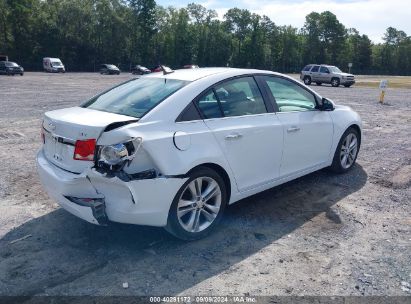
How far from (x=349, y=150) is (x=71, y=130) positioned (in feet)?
14.1

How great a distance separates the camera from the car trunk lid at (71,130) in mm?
3564

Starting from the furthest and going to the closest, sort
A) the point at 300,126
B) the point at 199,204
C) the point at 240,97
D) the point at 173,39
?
the point at 173,39 → the point at 300,126 → the point at 240,97 → the point at 199,204

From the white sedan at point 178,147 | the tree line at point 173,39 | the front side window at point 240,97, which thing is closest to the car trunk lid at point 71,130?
the white sedan at point 178,147

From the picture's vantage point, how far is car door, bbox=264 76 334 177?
4.82 meters

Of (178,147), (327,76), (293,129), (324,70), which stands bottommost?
(178,147)

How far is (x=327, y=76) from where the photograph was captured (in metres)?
34.8

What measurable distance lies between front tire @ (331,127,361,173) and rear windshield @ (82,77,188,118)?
2859 mm

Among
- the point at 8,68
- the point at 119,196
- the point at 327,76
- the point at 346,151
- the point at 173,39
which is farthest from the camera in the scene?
the point at 173,39

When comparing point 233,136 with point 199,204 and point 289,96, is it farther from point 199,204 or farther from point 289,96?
point 289,96

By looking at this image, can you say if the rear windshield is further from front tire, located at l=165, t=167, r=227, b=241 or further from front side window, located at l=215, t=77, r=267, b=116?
front tire, located at l=165, t=167, r=227, b=241

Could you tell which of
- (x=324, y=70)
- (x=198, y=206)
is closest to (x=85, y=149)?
(x=198, y=206)

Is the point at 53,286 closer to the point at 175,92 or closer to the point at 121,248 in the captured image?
the point at 121,248

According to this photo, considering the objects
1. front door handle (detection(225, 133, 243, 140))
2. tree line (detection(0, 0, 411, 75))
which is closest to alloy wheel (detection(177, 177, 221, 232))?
front door handle (detection(225, 133, 243, 140))

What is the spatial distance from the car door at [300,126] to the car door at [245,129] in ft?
0.64
